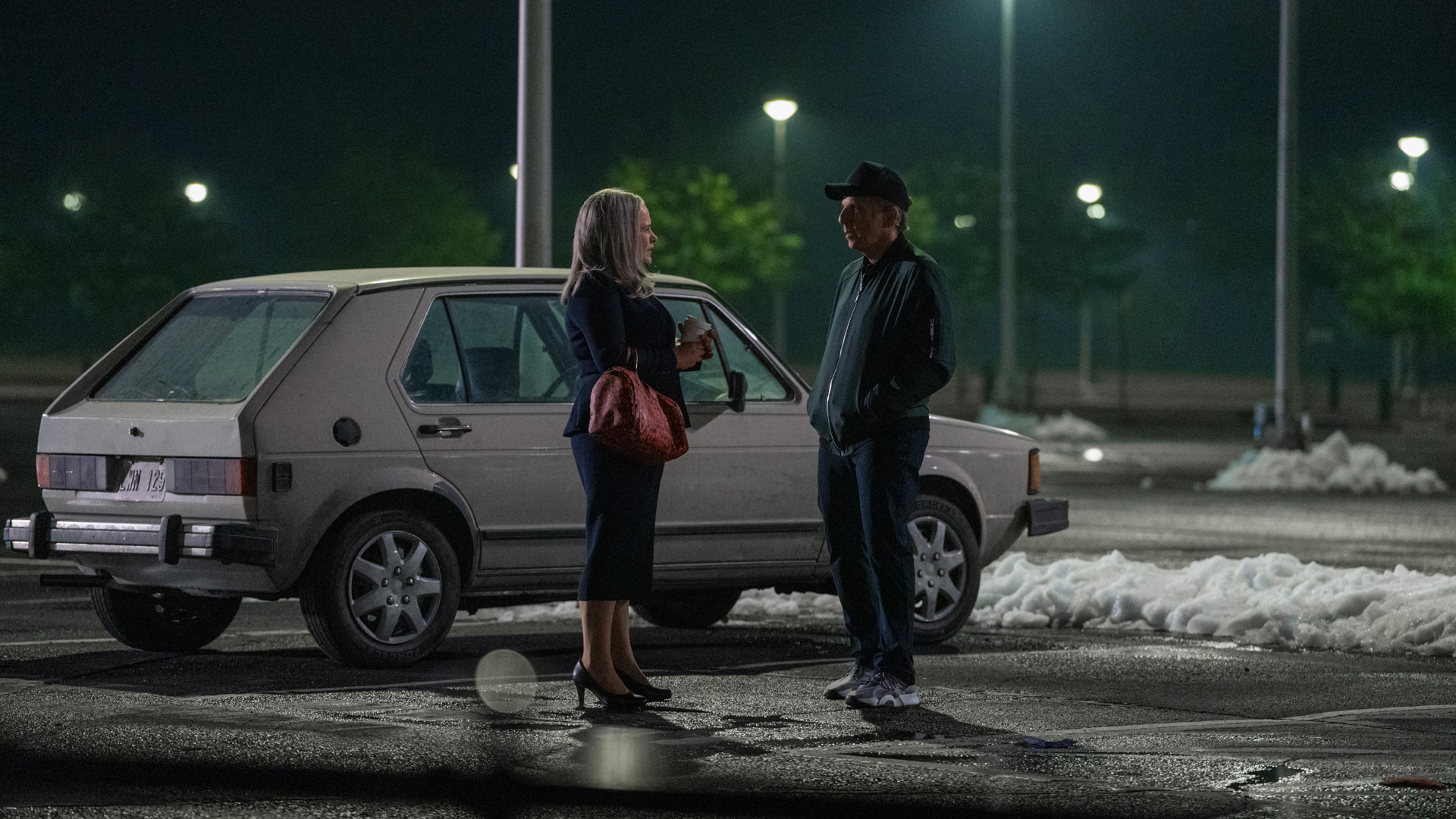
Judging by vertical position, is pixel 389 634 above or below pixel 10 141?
below

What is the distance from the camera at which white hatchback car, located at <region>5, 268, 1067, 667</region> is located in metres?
8.06

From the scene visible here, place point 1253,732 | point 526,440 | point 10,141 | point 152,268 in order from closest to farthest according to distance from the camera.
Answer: point 1253,732
point 526,440
point 152,268
point 10,141

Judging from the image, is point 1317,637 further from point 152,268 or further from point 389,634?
point 152,268

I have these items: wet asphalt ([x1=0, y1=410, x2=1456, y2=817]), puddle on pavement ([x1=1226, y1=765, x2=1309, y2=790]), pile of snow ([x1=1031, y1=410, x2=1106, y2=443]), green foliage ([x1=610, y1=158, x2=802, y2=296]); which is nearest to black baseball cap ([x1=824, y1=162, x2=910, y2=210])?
wet asphalt ([x1=0, y1=410, x2=1456, y2=817])

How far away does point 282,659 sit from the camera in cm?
873

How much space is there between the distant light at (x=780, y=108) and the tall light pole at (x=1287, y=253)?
23.6 metres

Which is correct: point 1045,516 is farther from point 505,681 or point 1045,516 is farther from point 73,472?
point 73,472

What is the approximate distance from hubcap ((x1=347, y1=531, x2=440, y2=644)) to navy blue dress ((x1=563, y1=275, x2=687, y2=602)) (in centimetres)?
122

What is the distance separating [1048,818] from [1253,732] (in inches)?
72.6

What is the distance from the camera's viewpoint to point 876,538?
24.5 ft

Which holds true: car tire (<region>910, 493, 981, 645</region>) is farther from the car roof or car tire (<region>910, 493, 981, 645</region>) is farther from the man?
the man

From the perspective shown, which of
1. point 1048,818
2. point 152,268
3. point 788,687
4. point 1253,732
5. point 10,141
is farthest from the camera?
point 10,141

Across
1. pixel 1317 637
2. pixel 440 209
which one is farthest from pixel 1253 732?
pixel 440 209

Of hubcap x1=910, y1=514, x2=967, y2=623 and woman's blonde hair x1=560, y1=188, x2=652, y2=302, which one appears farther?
hubcap x1=910, y1=514, x2=967, y2=623
